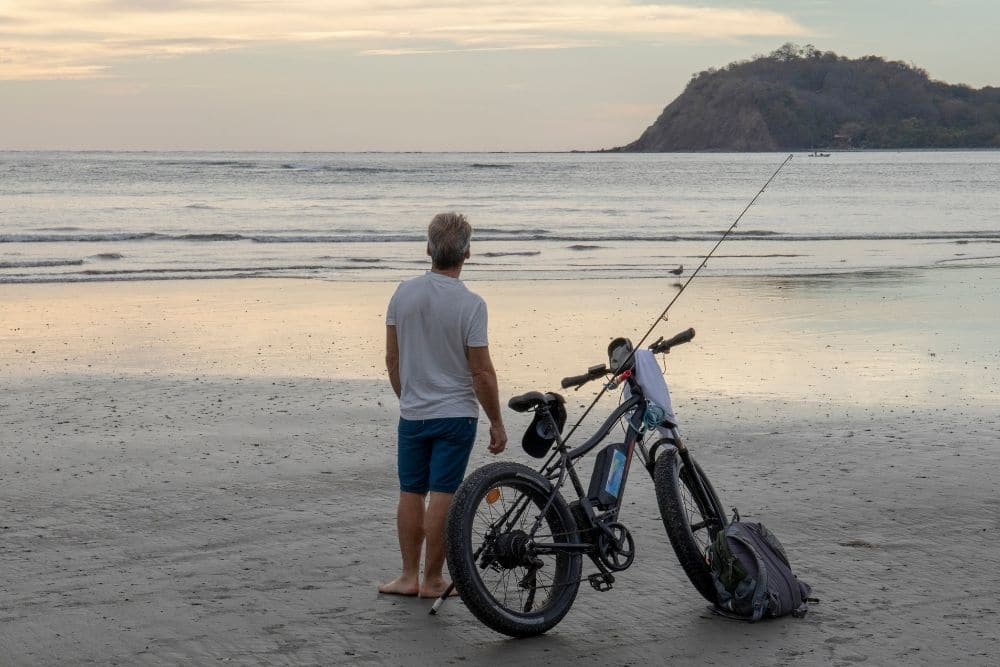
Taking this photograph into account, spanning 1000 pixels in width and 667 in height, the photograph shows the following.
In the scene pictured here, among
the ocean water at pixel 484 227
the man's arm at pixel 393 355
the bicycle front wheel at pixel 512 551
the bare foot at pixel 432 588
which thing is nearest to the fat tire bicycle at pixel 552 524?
the bicycle front wheel at pixel 512 551

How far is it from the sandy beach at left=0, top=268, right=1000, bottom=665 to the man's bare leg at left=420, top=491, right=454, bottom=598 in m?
0.09

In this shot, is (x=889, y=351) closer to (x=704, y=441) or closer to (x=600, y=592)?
(x=704, y=441)

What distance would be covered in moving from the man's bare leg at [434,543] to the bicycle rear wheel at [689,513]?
2.78 feet

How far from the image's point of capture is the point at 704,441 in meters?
7.71

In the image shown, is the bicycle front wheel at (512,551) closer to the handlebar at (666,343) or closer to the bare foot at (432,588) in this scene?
the bare foot at (432,588)

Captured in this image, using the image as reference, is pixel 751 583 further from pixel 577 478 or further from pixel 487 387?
pixel 487 387

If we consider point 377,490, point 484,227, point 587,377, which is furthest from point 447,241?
point 484,227

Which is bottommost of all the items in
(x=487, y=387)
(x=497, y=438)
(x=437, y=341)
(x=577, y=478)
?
(x=577, y=478)

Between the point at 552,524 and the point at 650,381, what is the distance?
0.69 metres

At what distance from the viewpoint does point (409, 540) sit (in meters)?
5.03

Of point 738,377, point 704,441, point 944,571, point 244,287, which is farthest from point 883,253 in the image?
point 944,571

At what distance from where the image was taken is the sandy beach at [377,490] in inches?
Answer: 177

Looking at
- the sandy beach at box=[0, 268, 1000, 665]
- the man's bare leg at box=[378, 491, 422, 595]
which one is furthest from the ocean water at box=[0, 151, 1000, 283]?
the man's bare leg at box=[378, 491, 422, 595]

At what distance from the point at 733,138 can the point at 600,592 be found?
7270 inches
